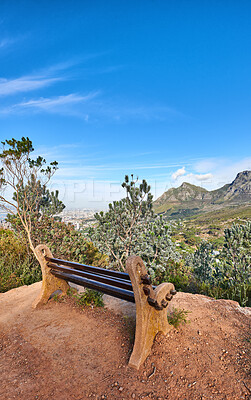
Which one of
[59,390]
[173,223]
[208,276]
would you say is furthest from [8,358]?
[208,276]

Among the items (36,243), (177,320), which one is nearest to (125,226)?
(36,243)

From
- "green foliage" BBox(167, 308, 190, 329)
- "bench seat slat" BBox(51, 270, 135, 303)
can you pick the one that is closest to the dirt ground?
"green foliage" BBox(167, 308, 190, 329)

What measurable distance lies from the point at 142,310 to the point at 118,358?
0.70 metres

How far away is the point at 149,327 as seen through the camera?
234 cm

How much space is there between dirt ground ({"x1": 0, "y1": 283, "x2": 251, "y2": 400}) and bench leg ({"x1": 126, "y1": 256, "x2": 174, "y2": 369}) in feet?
0.35

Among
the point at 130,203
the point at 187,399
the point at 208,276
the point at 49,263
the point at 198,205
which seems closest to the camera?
the point at 187,399

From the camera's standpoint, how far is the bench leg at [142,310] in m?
2.17

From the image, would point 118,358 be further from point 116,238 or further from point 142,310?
point 116,238

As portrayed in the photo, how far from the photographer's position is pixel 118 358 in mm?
2383

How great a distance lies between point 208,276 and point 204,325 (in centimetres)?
579

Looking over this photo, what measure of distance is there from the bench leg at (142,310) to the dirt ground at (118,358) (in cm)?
11

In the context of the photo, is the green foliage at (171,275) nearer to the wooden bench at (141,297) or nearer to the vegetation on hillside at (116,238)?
the vegetation on hillside at (116,238)

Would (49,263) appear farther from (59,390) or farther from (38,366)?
(59,390)

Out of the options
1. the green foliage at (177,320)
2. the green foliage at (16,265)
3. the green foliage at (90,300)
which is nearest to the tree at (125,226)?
the green foliage at (16,265)
